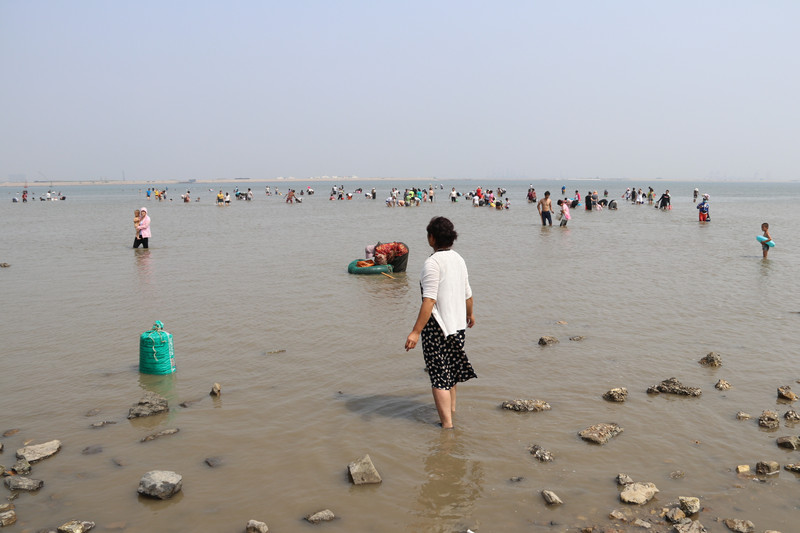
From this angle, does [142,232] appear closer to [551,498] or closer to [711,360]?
[711,360]

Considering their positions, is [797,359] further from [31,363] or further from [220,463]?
[31,363]

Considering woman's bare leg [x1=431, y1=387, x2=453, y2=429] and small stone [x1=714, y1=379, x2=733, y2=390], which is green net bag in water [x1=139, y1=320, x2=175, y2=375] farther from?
small stone [x1=714, y1=379, x2=733, y2=390]

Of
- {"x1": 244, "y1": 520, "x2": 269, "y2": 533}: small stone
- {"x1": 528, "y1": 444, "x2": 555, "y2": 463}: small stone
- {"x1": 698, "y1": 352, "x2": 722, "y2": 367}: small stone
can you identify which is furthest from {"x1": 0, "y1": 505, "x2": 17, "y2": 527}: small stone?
{"x1": 698, "y1": 352, "x2": 722, "y2": 367}: small stone

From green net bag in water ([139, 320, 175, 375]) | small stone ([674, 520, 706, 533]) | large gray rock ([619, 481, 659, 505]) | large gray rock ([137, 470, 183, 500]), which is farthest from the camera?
green net bag in water ([139, 320, 175, 375])

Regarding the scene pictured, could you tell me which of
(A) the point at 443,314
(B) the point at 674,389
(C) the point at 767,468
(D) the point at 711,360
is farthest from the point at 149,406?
(D) the point at 711,360

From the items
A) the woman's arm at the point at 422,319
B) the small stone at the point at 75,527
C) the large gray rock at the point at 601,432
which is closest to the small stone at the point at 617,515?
the large gray rock at the point at 601,432

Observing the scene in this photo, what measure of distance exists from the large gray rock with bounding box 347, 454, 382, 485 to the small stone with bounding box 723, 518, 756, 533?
2338mm

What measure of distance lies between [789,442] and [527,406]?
2.13 m

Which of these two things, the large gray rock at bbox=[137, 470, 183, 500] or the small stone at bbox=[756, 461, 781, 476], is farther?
the small stone at bbox=[756, 461, 781, 476]

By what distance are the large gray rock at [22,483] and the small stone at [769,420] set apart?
5944mm

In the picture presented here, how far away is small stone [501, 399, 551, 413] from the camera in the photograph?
558 centimetres

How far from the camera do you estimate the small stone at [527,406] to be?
558cm

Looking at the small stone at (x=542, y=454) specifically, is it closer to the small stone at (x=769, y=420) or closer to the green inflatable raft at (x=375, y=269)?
the small stone at (x=769, y=420)

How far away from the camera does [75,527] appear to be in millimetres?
3707
